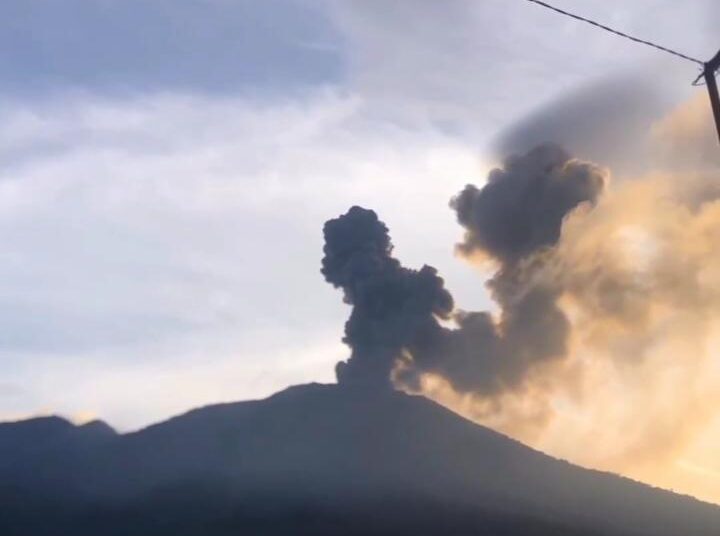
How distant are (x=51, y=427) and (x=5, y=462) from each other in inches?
802

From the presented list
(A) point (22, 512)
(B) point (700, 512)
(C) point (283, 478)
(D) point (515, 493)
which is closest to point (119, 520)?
(A) point (22, 512)

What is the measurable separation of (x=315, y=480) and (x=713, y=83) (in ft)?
440

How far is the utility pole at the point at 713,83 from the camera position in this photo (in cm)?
1430

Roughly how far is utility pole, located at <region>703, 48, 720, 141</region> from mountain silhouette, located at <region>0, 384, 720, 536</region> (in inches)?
4190

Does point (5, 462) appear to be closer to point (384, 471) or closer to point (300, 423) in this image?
point (300, 423)

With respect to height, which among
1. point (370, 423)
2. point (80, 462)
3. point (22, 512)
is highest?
point (370, 423)

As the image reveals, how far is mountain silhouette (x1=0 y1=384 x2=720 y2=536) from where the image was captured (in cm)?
12394

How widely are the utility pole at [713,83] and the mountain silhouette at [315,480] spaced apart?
106 meters

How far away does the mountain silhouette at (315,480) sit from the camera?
123938mm

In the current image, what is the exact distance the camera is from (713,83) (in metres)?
14.5

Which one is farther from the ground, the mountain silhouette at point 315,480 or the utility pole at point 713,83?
the mountain silhouette at point 315,480

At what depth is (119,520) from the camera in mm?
126312

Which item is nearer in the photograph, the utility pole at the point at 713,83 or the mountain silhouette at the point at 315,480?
the utility pole at the point at 713,83

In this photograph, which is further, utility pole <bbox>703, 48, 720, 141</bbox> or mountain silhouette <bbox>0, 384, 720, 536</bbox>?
mountain silhouette <bbox>0, 384, 720, 536</bbox>
